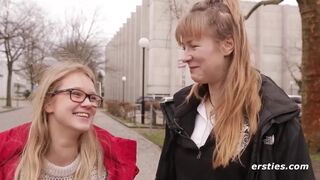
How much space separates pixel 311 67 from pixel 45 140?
823 centimetres

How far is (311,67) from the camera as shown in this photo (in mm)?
9672

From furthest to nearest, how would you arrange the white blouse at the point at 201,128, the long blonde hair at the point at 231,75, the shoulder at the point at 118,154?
the shoulder at the point at 118,154 → the white blouse at the point at 201,128 → the long blonde hair at the point at 231,75

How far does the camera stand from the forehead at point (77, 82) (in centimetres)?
225

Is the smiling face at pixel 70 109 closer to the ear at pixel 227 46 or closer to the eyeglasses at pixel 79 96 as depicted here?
the eyeglasses at pixel 79 96

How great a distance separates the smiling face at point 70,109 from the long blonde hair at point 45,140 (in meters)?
0.03

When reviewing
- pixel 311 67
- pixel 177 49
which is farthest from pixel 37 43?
pixel 311 67

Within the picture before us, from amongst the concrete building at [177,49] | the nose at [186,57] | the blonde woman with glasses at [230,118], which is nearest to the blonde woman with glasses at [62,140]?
the blonde woman with glasses at [230,118]

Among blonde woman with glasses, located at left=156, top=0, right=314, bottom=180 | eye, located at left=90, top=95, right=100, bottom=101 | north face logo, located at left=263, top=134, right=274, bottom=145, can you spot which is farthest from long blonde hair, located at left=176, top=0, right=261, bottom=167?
eye, located at left=90, top=95, right=100, bottom=101

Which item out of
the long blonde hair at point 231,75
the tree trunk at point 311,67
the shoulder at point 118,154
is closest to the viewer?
the long blonde hair at point 231,75

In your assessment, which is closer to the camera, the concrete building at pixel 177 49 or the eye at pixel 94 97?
the eye at pixel 94 97

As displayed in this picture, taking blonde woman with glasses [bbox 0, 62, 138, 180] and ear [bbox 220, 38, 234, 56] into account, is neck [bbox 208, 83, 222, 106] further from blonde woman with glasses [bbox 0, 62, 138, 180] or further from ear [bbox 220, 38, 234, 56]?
blonde woman with glasses [bbox 0, 62, 138, 180]

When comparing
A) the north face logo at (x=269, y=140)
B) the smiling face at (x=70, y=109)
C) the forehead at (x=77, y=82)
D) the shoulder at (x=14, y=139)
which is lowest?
the shoulder at (x=14, y=139)

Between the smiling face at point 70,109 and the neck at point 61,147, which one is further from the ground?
the smiling face at point 70,109

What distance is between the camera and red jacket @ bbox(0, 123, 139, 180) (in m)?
2.20
